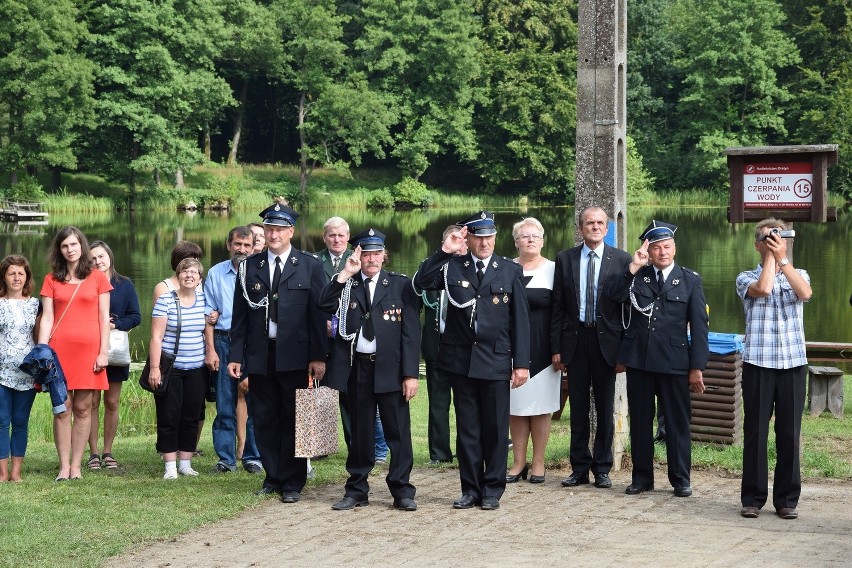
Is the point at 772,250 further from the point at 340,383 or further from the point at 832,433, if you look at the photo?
the point at 832,433

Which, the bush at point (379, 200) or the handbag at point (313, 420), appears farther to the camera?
the bush at point (379, 200)

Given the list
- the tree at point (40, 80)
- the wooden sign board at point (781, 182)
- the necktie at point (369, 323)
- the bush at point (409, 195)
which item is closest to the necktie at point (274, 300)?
the necktie at point (369, 323)

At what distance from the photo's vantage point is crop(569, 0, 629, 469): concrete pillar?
885 centimetres

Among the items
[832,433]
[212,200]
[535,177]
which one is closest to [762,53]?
[535,177]

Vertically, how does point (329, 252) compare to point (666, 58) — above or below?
below

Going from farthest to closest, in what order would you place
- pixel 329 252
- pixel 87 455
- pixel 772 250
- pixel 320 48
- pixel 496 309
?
pixel 320 48
pixel 87 455
pixel 329 252
pixel 496 309
pixel 772 250

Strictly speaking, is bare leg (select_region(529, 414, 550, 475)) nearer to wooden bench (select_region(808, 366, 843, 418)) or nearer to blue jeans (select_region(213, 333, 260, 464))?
blue jeans (select_region(213, 333, 260, 464))

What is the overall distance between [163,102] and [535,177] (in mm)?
21087

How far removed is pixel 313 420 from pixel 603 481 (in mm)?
2019

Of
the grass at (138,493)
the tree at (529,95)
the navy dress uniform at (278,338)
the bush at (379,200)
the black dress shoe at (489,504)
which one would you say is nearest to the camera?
the grass at (138,493)

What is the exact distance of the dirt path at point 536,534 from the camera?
654 centimetres

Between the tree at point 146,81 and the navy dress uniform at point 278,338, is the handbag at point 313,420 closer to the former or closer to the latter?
the navy dress uniform at point 278,338

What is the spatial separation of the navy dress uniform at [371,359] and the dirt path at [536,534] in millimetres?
346

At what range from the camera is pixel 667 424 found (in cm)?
819
